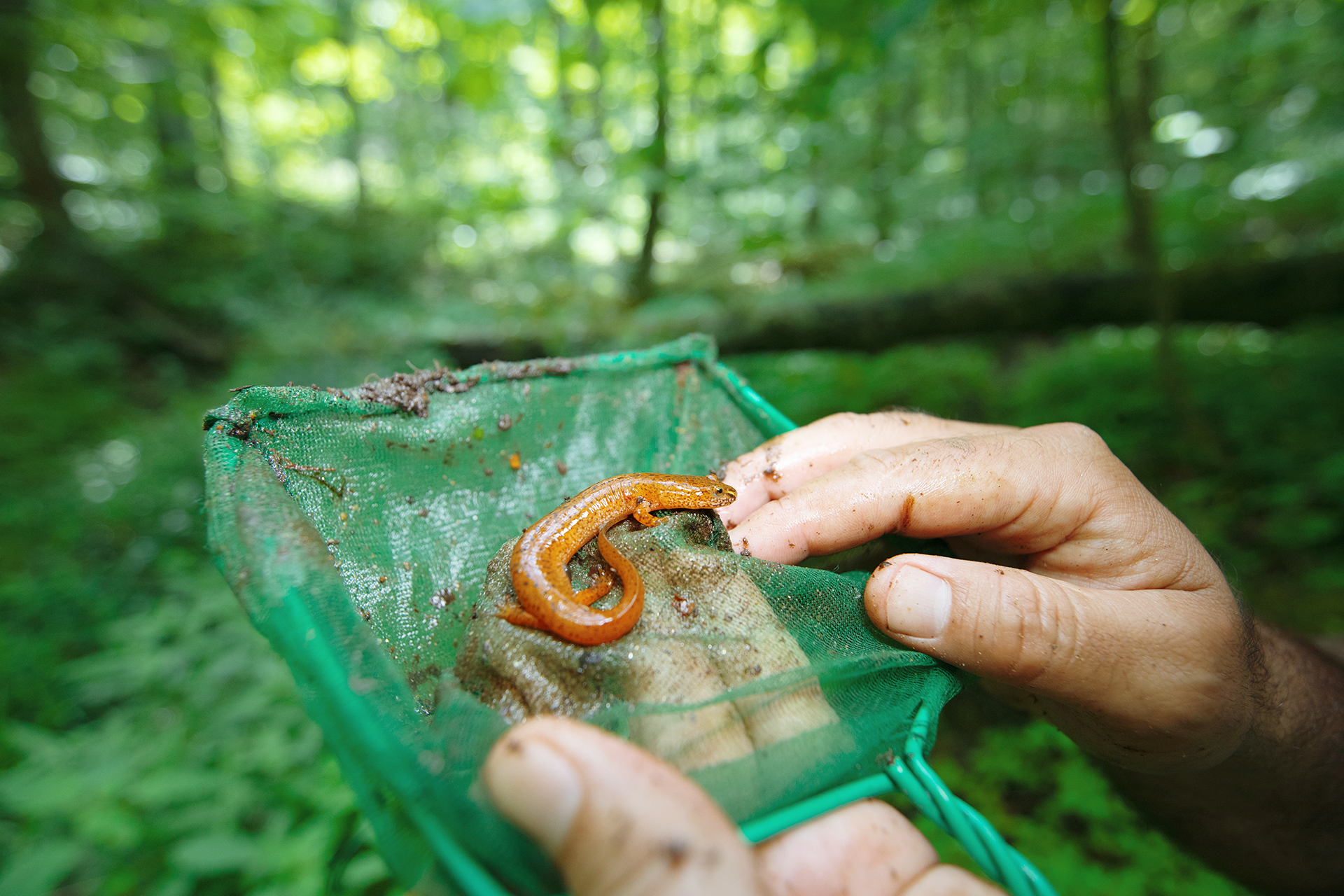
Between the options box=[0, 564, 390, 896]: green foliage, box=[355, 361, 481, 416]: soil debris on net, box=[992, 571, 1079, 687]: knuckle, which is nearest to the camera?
box=[992, 571, 1079, 687]: knuckle

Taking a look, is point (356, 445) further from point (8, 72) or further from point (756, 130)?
point (8, 72)

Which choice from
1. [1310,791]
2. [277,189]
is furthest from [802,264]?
[277,189]

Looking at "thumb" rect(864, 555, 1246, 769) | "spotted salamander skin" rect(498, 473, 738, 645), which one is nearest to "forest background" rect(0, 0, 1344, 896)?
"spotted salamander skin" rect(498, 473, 738, 645)

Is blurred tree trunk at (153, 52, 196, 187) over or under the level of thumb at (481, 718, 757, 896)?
→ over

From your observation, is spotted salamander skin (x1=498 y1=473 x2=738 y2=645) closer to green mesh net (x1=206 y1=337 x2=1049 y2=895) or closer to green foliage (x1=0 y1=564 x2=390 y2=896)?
green mesh net (x1=206 y1=337 x2=1049 y2=895)

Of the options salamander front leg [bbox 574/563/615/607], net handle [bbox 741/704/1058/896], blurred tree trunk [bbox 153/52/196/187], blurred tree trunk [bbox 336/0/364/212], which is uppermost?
blurred tree trunk [bbox 336/0/364/212]

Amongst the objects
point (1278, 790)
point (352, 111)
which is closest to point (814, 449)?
point (1278, 790)

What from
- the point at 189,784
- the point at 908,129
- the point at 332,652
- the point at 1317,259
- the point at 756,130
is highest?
the point at 908,129
